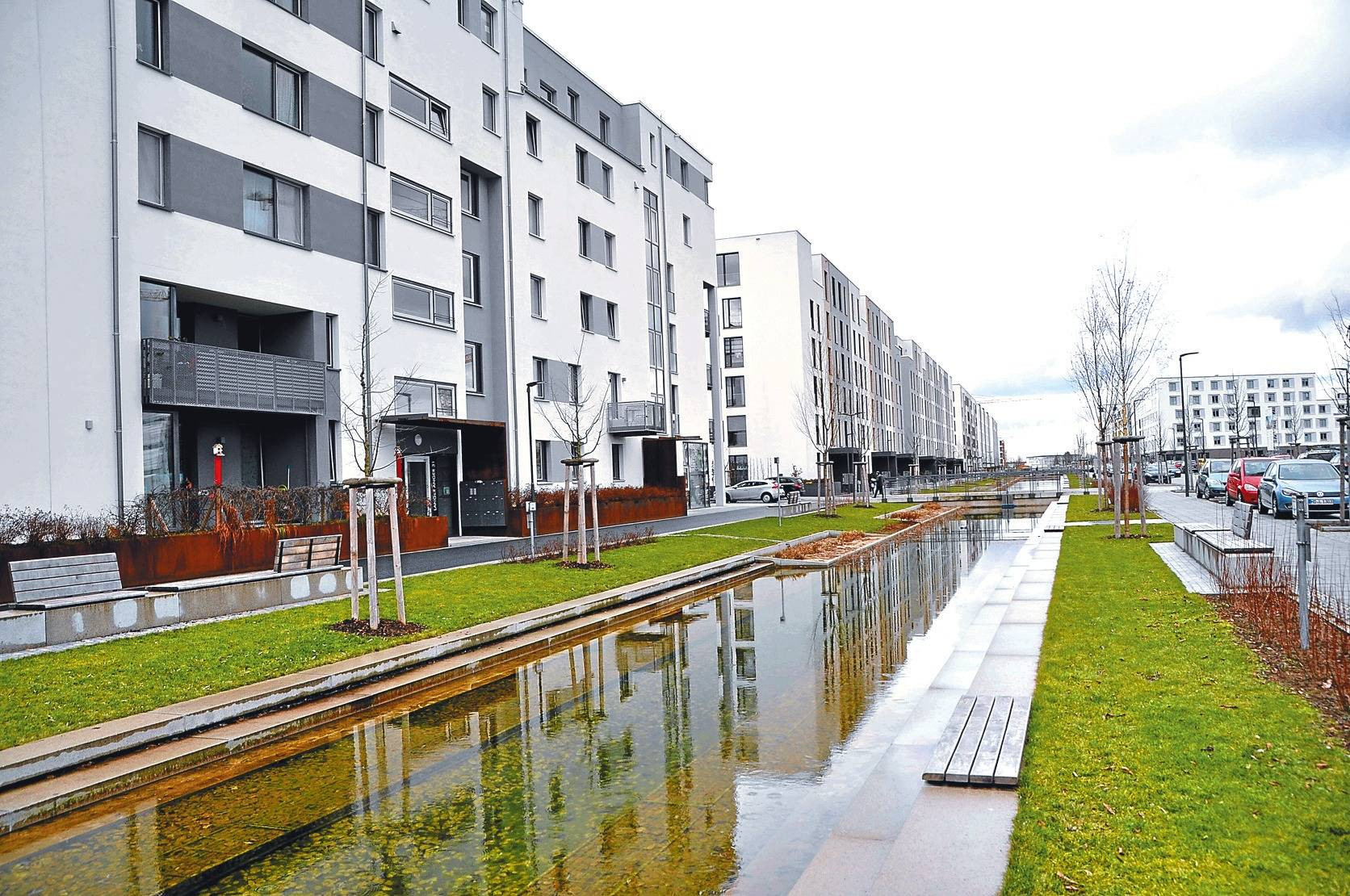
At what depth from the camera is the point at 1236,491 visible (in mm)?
36031

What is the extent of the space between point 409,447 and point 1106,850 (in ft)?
85.9

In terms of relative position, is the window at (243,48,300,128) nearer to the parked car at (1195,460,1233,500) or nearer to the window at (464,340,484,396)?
the window at (464,340,484,396)

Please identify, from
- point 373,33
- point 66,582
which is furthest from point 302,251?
point 66,582

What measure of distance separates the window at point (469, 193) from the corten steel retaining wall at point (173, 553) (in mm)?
15886

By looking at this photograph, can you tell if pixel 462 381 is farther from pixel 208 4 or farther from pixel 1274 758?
pixel 1274 758

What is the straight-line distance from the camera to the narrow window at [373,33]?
2789cm

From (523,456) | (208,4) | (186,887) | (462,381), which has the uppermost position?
(208,4)

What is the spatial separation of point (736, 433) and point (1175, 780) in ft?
227

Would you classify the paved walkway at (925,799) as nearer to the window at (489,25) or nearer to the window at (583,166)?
the window at (489,25)

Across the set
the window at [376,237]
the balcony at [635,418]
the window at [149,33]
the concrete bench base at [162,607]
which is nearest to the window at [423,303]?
the window at [376,237]

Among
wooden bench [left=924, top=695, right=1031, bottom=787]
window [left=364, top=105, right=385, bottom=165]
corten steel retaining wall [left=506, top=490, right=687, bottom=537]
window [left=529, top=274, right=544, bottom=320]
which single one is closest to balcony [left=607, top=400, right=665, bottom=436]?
corten steel retaining wall [left=506, top=490, right=687, bottom=537]

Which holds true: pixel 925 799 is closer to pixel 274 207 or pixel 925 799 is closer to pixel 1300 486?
pixel 274 207

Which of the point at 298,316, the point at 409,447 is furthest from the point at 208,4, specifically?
the point at 409,447

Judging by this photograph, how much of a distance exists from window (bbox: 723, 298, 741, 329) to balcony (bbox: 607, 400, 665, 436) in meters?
34.3
